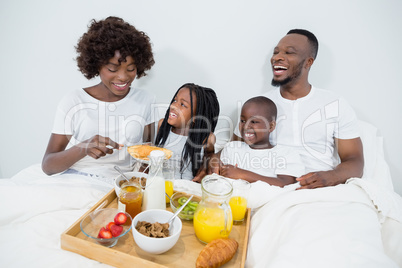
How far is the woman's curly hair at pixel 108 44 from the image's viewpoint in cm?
140

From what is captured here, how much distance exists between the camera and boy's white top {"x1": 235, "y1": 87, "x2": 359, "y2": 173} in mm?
1562

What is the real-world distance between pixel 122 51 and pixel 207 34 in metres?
0.66

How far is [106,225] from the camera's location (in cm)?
92

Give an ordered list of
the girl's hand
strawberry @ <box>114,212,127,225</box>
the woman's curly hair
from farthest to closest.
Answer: the woman's curly hair
the girl's hand
strawberry @ <box>114,212,127,225</box>

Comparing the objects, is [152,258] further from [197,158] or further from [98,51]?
[98,51]

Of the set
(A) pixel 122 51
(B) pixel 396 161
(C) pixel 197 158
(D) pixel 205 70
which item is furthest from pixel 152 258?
(B) pixel 396 161

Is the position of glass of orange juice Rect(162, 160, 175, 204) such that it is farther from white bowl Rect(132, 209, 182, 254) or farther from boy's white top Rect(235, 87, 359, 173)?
boy's white top Rect(235, 87, 359, 173)

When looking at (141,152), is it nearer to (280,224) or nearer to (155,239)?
(155,239)

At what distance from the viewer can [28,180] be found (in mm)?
1429

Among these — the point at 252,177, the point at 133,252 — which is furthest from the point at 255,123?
the point at 133,252

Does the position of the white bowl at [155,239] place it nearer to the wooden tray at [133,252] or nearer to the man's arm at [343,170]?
the wooden tray at [133,252]

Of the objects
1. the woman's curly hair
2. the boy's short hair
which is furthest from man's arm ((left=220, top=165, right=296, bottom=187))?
the woman's curly hair

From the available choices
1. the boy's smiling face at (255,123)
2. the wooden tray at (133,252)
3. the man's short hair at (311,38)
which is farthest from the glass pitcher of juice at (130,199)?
the man's short hair at (311,38)

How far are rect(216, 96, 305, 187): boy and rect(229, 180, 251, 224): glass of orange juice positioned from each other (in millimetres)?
291
